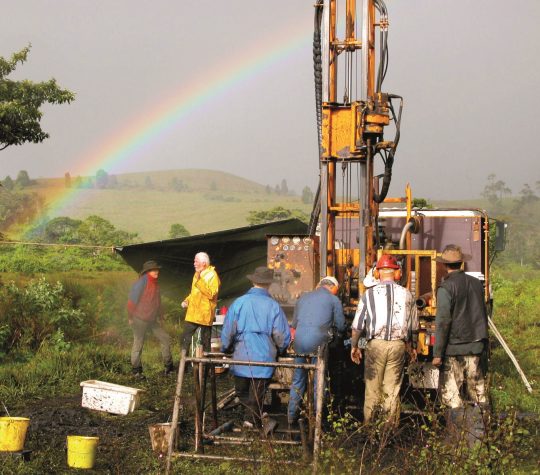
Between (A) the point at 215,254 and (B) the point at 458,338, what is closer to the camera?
(B) the point at 458,338

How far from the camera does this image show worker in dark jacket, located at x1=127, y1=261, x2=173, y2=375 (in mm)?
11698

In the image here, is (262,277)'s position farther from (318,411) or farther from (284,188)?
(284,188)

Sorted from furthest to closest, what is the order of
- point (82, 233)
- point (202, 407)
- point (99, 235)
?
point (82, 233)
point (99, 235)
point (202, 407)

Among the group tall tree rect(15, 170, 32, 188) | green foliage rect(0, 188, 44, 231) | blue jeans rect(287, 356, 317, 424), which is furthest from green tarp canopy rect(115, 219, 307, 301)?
tall tree rect(15, 170, 32, 188)

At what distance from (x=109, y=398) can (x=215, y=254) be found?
599 centimetres

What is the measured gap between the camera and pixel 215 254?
14.5 m

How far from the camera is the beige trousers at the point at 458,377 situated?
24.4 feet

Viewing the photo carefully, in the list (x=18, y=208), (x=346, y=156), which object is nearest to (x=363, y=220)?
(x=346, y=156)

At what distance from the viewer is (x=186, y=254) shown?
540 inches

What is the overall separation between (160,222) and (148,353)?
55.6 meters

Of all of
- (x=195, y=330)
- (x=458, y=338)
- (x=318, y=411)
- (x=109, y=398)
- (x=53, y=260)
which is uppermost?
(x=53, y=260)

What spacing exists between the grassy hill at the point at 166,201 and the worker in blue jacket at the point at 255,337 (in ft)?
123

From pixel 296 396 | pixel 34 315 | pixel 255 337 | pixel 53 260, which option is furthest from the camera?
pixel 53 260

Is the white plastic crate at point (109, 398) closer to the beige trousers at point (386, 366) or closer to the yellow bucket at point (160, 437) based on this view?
the yellow bucket at point (160, 437)
